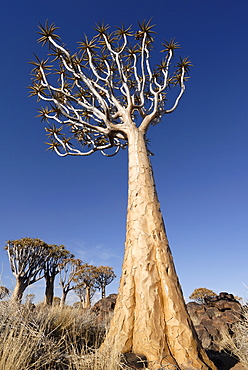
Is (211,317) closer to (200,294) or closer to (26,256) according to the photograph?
(26,256)

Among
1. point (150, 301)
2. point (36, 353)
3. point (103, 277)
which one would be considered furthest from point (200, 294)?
point (36, 353)

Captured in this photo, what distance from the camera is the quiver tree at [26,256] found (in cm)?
1570

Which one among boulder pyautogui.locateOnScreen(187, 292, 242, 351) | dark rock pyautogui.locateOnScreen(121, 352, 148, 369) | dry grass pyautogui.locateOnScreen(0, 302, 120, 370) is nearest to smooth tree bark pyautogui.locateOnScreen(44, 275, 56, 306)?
boulder pyautogui.locateOnScreen(187, 292, 242, 351)

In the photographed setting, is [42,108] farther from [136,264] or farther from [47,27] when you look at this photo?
[136,264]

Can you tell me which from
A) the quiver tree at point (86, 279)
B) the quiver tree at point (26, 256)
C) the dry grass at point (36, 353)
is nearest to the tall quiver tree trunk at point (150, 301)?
the dry grass at point (36, 353)

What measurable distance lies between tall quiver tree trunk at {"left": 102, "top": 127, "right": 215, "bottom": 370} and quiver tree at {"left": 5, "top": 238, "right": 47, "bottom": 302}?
13.3 m

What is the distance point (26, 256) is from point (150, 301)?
47.4 ft

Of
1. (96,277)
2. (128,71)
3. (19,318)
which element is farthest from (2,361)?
(96,277)

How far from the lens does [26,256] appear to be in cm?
1617

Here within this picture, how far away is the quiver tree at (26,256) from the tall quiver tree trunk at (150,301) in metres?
13.3

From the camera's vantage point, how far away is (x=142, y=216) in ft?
15.5

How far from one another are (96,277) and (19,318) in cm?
2251

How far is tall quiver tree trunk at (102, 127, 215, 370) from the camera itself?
3510 millimetres

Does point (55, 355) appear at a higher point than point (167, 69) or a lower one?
lower
